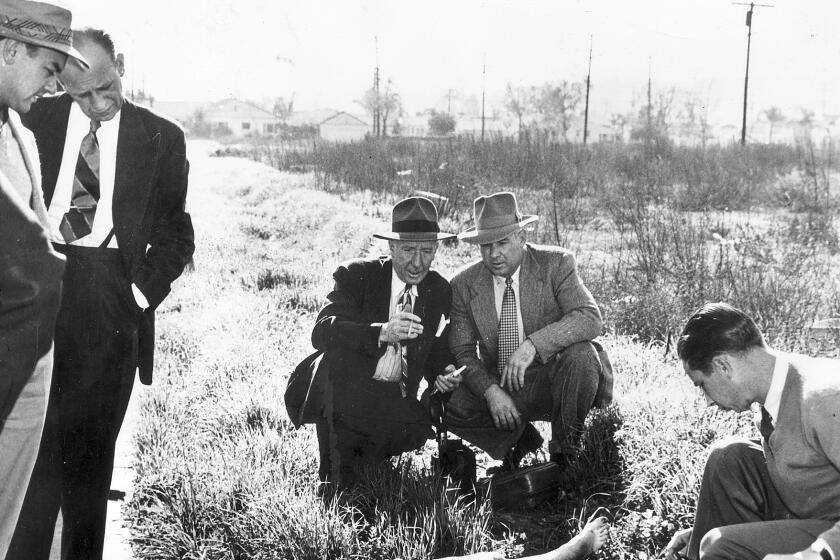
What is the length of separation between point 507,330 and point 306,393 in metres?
1.31

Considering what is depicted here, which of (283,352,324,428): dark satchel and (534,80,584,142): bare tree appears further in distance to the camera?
(534,80,584,142): bare tree

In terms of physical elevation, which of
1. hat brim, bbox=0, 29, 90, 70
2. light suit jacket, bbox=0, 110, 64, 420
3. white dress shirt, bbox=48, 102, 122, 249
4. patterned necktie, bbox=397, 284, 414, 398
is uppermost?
hat brim, bbox=0, 29, 90, 70

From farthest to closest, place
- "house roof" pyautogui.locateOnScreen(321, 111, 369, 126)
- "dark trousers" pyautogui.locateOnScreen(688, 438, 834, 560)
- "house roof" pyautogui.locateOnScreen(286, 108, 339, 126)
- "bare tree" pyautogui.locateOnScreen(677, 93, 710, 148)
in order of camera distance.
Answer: "house roof" pyautogui.locateOnScreen(286, 108, 339, 126) < "house roof" pyautogui.locateOnScreen(321, 111, 369, 126) < "bare tree" pyautogui.locateOnScreen(677, 93, 710, 148) < "dark trousers" pyautogui.locateOnScreen(688, 438, 834, 560)

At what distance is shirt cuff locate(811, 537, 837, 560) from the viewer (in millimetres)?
2441

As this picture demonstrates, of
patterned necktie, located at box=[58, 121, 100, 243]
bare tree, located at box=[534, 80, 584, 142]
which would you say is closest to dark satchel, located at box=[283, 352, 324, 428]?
patterned necktie, located at box=[58, 121, 100, 243]

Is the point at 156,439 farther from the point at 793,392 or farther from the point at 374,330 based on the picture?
the point at 793,392

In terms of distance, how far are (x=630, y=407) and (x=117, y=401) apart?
2.98 m

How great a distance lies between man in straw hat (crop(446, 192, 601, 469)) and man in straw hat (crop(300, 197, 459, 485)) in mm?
235

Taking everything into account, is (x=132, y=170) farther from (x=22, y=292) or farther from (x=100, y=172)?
(x=22, y=292)

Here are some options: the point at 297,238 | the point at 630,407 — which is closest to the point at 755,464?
the point at 630,407

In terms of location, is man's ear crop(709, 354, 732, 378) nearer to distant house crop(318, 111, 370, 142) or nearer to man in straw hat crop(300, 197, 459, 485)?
man in straw hat crop(300, 197, 459, 485)

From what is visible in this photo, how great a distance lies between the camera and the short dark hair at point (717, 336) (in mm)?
2824

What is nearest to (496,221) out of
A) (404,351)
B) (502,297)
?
(502,297)

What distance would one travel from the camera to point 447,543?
11.3 feet
